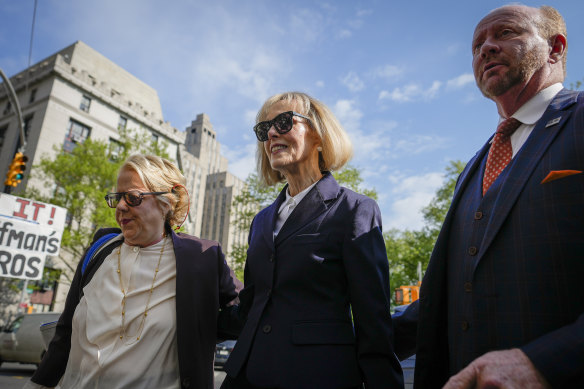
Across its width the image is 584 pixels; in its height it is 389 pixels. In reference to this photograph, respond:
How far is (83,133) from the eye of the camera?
33312mm

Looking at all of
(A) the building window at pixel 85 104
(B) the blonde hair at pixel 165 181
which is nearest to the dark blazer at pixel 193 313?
(B) the blonde hair at pixel 165 181

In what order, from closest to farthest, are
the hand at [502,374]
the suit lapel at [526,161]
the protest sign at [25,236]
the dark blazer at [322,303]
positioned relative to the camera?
the hand at [502,374] → the suit lapel at [526,161] → the dark blazer at [322,303] → the protest sign at [25,236]

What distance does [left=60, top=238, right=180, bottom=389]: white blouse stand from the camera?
7.39 ft

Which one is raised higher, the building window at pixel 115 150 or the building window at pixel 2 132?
the building window at pixel 2 132

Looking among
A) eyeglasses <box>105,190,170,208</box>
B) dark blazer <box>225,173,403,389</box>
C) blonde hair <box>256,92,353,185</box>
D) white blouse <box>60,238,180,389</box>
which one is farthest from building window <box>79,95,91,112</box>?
dark blazer <box>225,173,403,389</box>

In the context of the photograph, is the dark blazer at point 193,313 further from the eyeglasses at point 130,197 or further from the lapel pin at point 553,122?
Result: the lapel pin at point 553,122

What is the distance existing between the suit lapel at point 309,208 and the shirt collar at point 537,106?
95cm

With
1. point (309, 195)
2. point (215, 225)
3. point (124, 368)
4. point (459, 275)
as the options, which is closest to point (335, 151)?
point (309, 195)

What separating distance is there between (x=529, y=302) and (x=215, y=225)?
9343 centimetres

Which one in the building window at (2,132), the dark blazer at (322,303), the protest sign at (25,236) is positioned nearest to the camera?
the dark blazer at (322,303)

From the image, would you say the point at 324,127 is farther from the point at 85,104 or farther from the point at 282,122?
the point at 85,104

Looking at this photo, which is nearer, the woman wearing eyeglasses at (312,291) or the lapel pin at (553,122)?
the lapel pin at (553,122)

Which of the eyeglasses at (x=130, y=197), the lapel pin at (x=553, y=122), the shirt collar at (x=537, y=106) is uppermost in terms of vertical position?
the shirt collar at (x=537, y=106)

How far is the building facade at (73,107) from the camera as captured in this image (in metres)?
30.4
